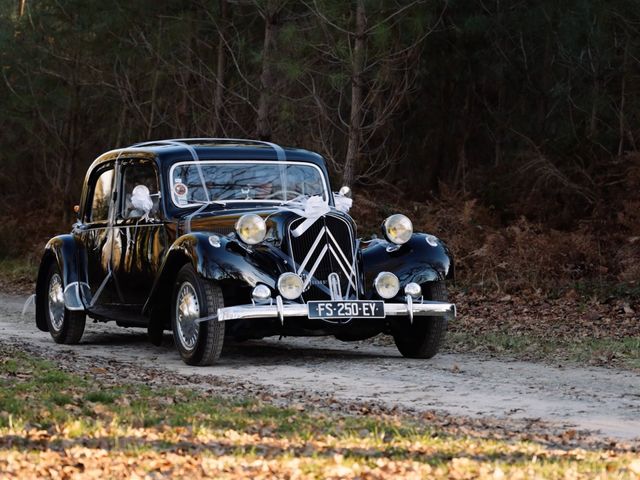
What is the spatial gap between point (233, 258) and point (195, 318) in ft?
2.19

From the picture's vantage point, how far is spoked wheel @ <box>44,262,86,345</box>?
13188mm

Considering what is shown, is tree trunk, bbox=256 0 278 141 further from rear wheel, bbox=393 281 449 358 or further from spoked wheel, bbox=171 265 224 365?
spoked wheel, bbox=171 265 224 365

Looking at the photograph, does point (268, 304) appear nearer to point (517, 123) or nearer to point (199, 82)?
point (517, 123)

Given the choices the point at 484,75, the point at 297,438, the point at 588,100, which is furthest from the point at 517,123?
the point at 297,438

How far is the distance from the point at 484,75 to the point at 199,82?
6811 millimetres

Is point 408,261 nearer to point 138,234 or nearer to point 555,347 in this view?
point 555,347

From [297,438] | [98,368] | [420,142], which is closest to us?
[297,438]

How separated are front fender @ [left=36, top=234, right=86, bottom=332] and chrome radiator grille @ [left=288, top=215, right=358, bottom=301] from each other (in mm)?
3201

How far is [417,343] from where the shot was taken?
38.2 ft

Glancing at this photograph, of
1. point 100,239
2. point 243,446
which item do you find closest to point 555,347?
point 100,239

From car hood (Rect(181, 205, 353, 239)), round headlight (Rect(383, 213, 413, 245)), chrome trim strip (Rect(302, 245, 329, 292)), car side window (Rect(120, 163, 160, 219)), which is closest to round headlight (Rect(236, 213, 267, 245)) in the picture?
car hood (Rect(181, 205, 353, 239))

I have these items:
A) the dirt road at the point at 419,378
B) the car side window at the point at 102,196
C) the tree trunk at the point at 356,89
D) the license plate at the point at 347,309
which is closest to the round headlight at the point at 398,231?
the license plate at the point at 347,309

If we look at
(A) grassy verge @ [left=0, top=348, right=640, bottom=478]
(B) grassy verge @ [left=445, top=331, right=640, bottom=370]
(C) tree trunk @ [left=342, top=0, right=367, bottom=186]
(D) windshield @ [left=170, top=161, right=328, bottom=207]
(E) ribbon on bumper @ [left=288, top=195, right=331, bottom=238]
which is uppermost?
(C) tree trunk @ [left=342, top=0, right=367, bottom=186]

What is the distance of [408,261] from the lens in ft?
37.4
